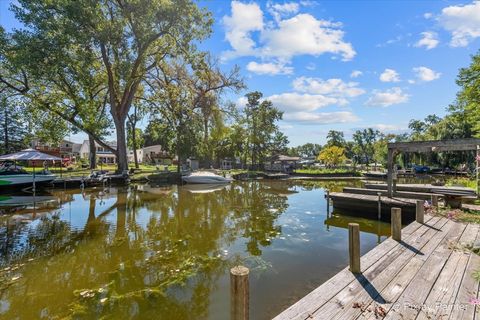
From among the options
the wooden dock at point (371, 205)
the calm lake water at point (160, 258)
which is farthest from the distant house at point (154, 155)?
the wooden dock at point (371, 205)

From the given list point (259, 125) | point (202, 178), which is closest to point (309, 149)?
point (259, 125)

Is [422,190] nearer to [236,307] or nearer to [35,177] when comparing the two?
[236,307]

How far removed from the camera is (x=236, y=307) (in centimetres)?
250

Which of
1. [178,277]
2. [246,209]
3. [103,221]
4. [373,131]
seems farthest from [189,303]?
[373,131]

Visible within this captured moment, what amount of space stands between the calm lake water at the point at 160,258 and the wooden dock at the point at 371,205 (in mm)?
664

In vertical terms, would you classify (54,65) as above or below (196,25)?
below

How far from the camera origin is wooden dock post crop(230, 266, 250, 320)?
246 centimetres

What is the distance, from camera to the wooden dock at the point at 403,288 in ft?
10.5

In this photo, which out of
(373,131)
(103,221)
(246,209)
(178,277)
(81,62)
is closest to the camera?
(178,277)

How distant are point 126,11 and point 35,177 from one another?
13.5m

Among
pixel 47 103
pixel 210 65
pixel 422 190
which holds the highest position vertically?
pixel 210 65

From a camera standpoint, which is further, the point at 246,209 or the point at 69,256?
the point at 246,209

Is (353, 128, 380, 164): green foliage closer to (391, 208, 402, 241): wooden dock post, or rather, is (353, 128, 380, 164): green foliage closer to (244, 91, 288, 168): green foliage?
(244, 91, 288, 168): green foliage

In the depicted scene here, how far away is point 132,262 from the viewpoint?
6234 mm
